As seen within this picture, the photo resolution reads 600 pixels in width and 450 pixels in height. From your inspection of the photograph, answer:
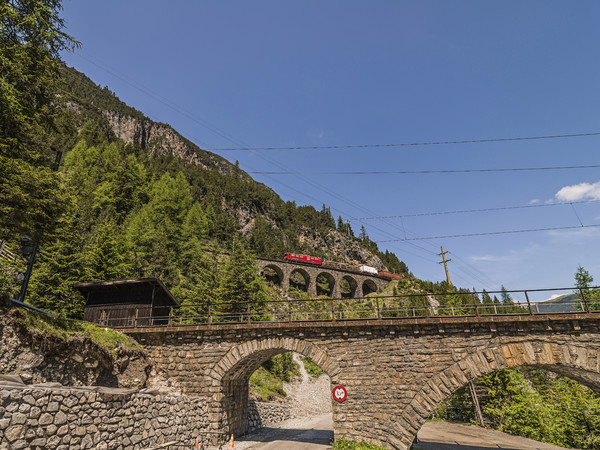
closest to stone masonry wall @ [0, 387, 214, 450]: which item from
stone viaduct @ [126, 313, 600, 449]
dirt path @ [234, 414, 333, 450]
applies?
stone viaduct @ [126, 313, 600, 449]

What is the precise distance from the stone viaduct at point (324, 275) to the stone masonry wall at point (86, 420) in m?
47.9

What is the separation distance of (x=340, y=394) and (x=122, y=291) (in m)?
14.9

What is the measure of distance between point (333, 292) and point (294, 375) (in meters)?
31.4

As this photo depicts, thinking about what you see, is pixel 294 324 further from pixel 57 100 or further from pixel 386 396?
pixel 57 100

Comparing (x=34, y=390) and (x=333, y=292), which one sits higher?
(x=333, y=292)

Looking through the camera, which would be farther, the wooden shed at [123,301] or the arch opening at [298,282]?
the arch opening at [298,282]

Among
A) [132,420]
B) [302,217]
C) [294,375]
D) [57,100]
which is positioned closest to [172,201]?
[294,375]

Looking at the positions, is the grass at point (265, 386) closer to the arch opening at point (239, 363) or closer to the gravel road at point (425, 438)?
the gravel road at point (425, 438)

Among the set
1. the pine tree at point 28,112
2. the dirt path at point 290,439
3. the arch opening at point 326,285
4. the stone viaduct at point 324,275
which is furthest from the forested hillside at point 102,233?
the arch opening at point 326,285

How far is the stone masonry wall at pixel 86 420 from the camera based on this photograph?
636 centimetres

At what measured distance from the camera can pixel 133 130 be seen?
12888cm

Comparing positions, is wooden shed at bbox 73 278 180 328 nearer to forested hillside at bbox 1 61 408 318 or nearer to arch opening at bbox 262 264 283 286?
forested hillside at bbox 1 61 408 318

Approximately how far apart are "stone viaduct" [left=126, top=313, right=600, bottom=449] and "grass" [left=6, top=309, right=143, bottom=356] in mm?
2331

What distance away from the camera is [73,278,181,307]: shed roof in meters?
19.5
